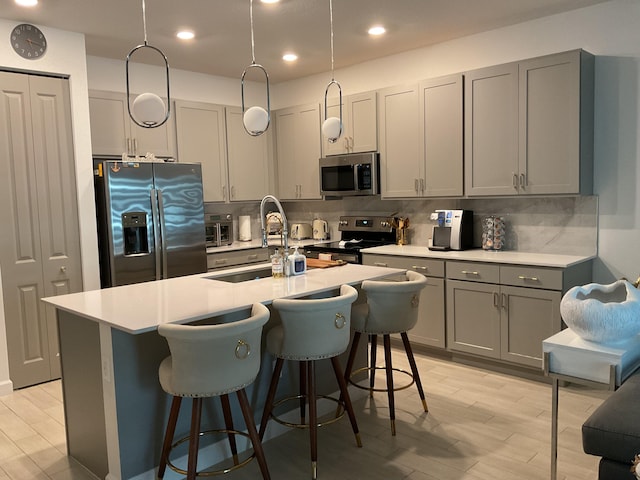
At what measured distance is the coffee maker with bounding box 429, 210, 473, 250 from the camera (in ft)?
14.7

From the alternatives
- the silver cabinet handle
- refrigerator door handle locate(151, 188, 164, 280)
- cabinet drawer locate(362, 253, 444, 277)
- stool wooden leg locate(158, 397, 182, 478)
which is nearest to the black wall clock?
refrigerator door handle locate(151, 188, 164, 280)

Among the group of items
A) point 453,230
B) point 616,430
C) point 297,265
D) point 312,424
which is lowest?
point 312,424

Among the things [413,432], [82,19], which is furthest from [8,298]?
[413,432]

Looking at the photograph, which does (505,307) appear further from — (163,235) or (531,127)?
(163,235)

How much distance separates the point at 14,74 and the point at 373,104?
290 cm

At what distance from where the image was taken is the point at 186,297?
9.05ft

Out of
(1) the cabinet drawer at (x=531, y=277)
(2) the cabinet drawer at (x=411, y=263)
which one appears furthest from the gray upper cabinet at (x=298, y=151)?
(1) the cabinet drawer at (x=531, y=277)

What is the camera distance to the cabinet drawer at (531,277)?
3.70 metres

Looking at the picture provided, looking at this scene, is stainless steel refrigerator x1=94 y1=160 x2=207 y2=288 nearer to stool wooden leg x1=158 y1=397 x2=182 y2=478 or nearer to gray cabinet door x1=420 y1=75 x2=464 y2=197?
gray cabinet door x1=420 y1=75 x2=464 y2=197

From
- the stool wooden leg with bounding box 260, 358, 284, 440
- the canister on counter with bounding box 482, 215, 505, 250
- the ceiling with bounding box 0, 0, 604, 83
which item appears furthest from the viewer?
the canister on counter with bounding box 482, 215, 505, 250

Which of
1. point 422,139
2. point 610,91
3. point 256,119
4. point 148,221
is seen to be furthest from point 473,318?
point 148,221

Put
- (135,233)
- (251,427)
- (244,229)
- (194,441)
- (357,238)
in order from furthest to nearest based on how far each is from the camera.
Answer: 1. (244,229)
2. (357,238)
3. (135,233)
4. (251,427)
5. (194,441)

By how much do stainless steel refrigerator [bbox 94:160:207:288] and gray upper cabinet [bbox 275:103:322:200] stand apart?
4.22 feet

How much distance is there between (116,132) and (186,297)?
8.69 feet
